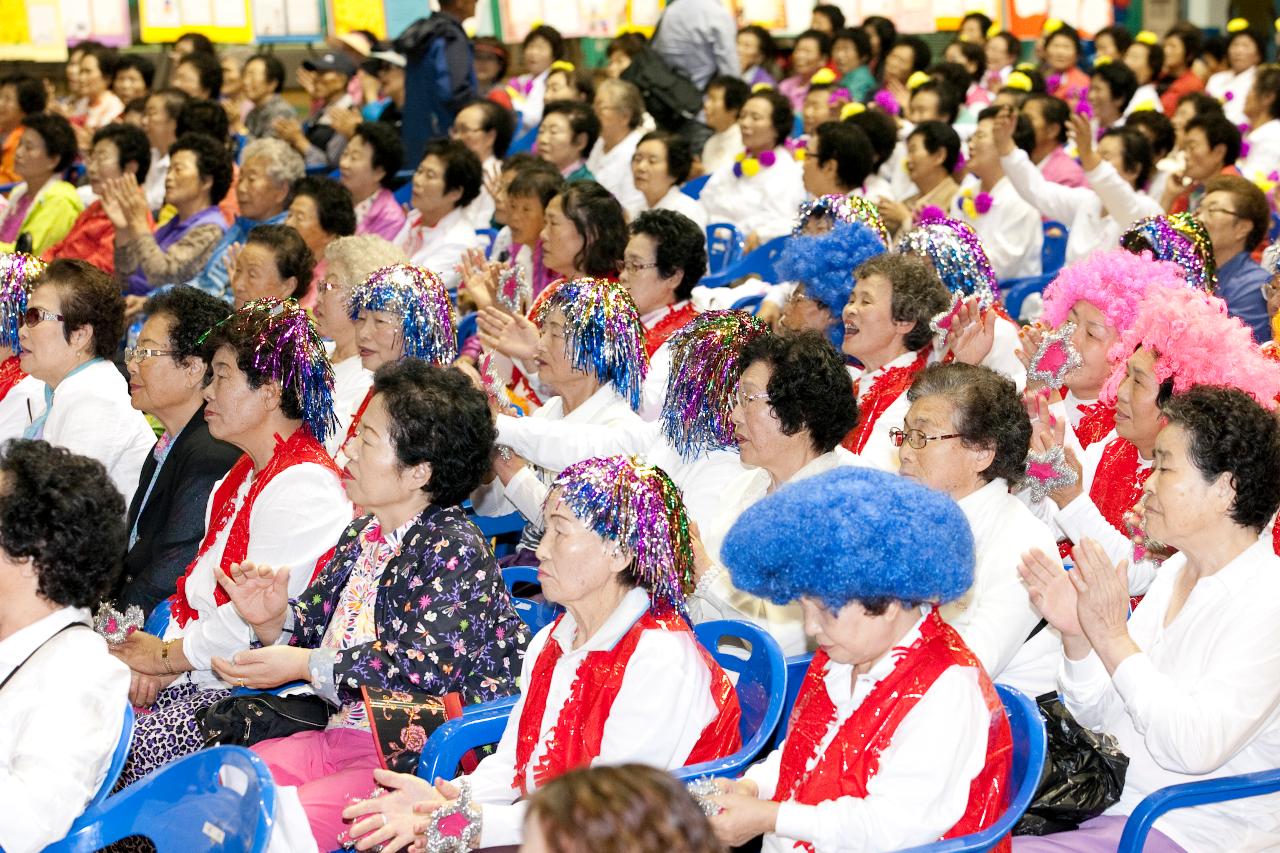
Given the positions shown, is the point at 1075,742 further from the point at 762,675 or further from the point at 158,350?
the point at 158,350

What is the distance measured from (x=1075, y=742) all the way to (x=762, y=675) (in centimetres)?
54

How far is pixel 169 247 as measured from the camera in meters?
6.22

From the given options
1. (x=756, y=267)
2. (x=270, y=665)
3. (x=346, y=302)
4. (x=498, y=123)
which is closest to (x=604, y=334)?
(x=346, y=302)

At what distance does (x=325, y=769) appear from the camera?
2.84 m

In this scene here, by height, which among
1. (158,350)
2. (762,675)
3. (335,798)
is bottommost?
(335,798)

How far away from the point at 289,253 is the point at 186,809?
309cm

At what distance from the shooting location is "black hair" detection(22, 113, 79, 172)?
700 centimetres

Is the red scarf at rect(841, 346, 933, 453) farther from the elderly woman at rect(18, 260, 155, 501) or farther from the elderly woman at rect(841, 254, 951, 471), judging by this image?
the elderly woman at rect(18, 260, 155, 501)

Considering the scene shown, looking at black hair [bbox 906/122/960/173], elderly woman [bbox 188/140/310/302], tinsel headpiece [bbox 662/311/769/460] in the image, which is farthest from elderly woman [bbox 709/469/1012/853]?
black hair [bbox 906/122/960/173]

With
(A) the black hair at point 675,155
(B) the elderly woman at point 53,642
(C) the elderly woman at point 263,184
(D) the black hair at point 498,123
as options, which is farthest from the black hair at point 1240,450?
(D) the black hair at point 498,123

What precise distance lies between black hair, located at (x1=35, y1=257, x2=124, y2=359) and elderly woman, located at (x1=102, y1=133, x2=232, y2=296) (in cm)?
182

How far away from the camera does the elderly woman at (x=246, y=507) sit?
309cm

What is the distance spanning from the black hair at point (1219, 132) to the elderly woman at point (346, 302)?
4.08 m

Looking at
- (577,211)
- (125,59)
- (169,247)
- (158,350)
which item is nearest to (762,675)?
(158,350)
